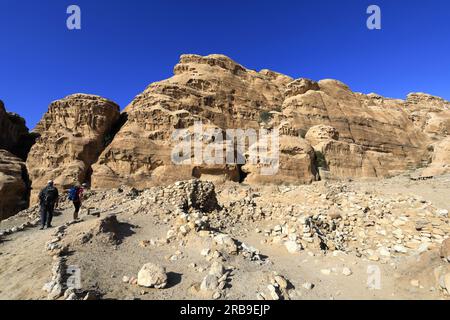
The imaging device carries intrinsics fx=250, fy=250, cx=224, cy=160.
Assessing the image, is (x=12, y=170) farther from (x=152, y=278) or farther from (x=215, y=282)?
(x=215, y=282)

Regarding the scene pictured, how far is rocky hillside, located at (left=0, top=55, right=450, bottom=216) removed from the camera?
2356 cm

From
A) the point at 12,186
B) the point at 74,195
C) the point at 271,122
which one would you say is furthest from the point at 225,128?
the point at 74,195

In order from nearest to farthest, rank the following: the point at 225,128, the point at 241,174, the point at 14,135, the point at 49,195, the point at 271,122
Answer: the point at 49,195
the point at 241,174
the point at 14,135
the point at 225,128
the point at 271,122

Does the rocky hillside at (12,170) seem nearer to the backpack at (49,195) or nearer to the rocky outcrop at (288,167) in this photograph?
the backpack at (49,195)

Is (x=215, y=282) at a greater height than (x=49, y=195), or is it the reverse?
(x=49, y=195)

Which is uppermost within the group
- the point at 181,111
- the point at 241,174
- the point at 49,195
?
the point at 181,111

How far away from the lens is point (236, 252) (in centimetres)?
671

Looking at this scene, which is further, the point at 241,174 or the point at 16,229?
the point at 241,174

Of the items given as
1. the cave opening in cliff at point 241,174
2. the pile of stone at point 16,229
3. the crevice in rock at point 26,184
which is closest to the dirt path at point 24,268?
the pile of stone at point 16,229

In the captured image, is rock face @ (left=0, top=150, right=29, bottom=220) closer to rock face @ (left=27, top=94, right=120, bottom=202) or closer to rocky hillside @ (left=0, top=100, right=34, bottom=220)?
rocky hillside @ (left=0, top=100, right=34, bottom=220)

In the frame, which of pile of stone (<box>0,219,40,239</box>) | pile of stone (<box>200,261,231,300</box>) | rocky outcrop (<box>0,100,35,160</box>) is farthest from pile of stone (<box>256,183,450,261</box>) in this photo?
rocky outcrop (<box>0,100,35,160</box>)

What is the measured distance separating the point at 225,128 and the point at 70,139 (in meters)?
17.2

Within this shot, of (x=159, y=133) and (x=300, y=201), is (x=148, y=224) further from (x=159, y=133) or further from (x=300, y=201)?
(x=159, y=133)

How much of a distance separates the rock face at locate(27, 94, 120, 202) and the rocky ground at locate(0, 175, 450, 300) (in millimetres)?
13811
